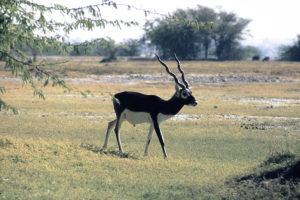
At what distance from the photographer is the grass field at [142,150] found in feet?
30.0

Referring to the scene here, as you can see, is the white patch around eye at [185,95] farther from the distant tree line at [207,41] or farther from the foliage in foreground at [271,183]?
the distant tree line at [207,41]

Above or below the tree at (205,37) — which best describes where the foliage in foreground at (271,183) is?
below

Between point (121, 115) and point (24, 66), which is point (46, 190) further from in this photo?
point (121, 115)

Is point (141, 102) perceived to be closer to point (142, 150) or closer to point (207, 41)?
point (142, 150)

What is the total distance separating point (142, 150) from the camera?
14.6m

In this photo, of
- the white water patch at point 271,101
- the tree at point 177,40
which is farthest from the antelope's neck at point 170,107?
the tree at point 177,40

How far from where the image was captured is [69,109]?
2528 cm

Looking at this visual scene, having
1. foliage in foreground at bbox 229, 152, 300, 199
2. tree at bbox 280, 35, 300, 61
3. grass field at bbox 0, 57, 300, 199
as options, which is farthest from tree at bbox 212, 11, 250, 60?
foliage in foreground at bbox 229, 152, 300, 199

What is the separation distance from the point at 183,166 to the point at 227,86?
3091 cm

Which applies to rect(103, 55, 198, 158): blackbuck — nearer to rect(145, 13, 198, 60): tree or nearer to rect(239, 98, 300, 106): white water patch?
rect(239, 98, 300, 106): white water patch

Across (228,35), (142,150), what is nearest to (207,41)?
(228,35)

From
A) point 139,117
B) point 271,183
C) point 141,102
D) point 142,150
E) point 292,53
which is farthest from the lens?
point 292,53

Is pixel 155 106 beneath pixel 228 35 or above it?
beneath

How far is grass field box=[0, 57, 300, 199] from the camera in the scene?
914cm
